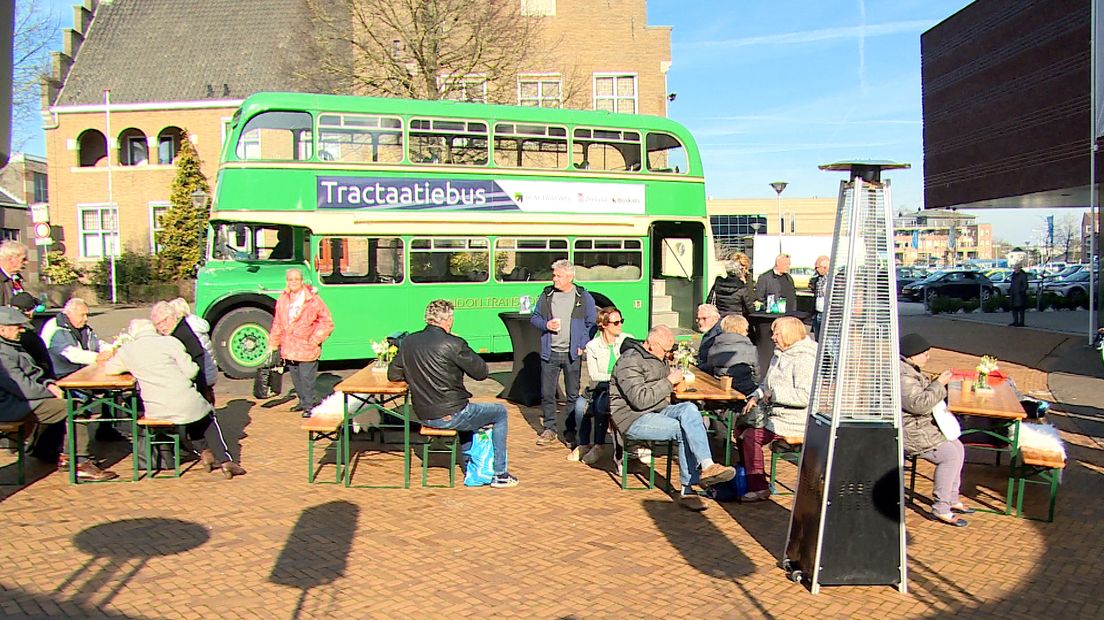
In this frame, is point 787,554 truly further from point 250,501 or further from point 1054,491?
point 250,501

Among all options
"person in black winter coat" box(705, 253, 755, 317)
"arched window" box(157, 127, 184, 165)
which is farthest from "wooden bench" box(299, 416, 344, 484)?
"arched window" box(157, 127, 184, 165)

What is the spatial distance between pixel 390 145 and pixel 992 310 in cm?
2141

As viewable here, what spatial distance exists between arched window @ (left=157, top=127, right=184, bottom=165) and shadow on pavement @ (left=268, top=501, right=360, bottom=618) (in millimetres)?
30121

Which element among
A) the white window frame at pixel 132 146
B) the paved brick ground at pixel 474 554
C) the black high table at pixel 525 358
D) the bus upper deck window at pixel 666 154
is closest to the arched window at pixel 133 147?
the white window frame at pixel 132 146

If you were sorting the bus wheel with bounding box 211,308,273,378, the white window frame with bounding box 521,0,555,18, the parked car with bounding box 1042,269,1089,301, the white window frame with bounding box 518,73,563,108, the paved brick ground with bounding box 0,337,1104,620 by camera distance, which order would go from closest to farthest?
the paved brick ground with bounding box 0,337,1104,620 → the bus wheel with bounding box 211,308,273,378 → the white window frame with bounding box 518,73,563,108 → the white window frame with bounding box 521,0,555,18 → the parked car with bounding box 1042,269,1089,301

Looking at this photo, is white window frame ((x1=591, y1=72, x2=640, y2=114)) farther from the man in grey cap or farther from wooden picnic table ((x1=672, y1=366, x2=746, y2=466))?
the man in grey cap

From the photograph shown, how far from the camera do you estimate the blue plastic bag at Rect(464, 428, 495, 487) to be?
23.0 ft

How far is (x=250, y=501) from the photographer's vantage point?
6566 millimetres

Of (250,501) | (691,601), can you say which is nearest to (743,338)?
(691,601)

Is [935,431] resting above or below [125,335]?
below

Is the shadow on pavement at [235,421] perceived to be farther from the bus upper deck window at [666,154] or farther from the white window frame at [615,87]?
the white window frame at [615,87]

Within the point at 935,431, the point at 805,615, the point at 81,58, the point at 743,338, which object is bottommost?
the point at 805,615

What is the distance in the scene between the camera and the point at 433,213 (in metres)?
13.7

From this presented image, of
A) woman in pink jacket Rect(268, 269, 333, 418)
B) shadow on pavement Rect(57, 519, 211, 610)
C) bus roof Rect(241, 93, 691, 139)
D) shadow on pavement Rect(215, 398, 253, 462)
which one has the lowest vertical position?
shadow on pavement Rect(57, 519, 211, 610)
